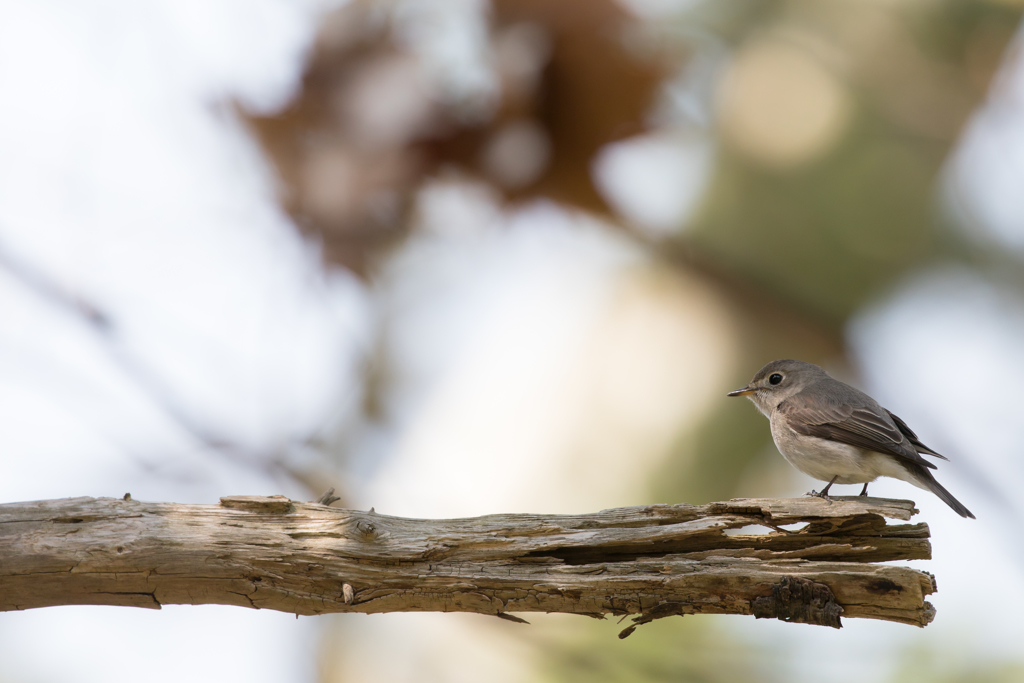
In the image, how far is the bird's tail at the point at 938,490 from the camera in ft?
7.60

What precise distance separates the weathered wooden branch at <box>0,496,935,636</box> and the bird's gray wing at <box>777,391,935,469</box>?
0.77m

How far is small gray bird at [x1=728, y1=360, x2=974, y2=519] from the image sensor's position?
254 centimetres

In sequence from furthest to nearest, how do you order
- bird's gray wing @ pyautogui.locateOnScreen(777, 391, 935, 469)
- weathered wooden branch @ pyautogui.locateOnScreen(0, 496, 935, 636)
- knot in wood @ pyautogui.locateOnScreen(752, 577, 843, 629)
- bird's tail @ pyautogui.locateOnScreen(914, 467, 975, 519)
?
bird's gray wing @ pyautogui.locateOnScreen(777, 391, 935, 469), bird's tail @ pyautogui.locateOnScreen(914, 467, 975, 519), weathered wooden branch @ pyautogui.locateOnScreen(0, 496, 935, 636), knot in wood @ pyautogui.locateOnScreen(752, 577, 843, 629)

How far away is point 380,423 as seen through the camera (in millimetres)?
4129

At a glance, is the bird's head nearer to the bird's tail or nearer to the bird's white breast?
the bird's white breast

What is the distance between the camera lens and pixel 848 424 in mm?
2703

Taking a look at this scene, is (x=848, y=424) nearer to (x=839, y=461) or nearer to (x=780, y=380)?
(x=839, y=461)

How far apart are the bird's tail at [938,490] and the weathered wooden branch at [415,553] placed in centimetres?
64

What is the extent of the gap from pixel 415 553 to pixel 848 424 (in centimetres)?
173

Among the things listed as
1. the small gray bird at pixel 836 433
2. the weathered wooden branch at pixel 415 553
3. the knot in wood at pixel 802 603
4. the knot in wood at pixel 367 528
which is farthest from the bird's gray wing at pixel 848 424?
the knot in wood at pixel 367 528

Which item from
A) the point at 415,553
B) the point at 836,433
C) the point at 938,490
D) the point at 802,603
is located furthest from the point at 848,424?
the point at 415,553

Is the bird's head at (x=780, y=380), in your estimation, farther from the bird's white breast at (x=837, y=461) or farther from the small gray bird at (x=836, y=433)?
the bird's white breast at (x=837, y=461)

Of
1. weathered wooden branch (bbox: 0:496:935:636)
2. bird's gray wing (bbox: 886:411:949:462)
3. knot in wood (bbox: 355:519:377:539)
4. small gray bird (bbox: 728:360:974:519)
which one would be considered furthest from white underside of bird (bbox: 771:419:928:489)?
knot in wood (bbox: 355:519:377:539)

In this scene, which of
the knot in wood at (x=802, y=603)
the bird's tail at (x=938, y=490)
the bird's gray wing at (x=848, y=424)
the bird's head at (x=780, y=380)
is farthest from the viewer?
the bird's head at (x=780, y=380)
